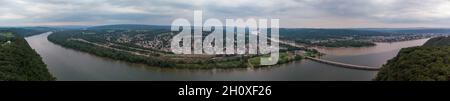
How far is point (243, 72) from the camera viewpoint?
8.71 m

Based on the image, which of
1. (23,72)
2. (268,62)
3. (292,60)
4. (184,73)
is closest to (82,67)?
(184,73)

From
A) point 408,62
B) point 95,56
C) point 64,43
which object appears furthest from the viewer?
point 64,43

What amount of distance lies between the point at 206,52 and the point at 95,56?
383cm

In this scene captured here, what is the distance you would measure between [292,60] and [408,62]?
6.59m

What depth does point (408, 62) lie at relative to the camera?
4.74 meters
